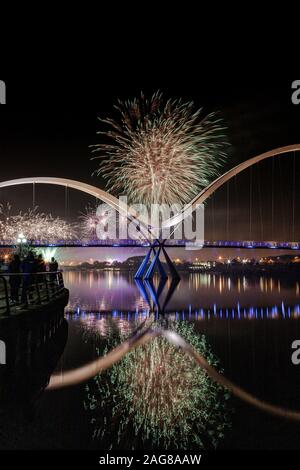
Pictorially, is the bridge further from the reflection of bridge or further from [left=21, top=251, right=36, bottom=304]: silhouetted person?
[left=21, top=251, right=36, bottom=304]: silhouetted person

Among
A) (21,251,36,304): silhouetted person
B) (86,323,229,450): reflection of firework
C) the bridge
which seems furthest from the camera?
the bridge

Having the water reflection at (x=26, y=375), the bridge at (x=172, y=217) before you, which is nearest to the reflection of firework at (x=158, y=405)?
the water reflection at (x=26, y=375)

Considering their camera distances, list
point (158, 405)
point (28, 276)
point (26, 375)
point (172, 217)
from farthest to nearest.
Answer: point (172, 217) → point (28, 276) → point (26, 375) → point (158, 405)

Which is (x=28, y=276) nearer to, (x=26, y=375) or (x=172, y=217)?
(x=26, y=375)

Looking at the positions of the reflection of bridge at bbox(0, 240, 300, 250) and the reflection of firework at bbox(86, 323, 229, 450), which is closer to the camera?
the reflection of firework at bbox(86, 323, 229, 450)

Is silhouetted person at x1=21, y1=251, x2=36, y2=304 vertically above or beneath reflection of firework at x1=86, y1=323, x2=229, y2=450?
above

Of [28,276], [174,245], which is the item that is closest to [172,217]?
[174,245]

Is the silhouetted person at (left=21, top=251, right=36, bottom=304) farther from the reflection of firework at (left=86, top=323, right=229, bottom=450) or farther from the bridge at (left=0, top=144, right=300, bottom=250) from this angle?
the bridge at (left=0, top=144, right=300, bottom=250)

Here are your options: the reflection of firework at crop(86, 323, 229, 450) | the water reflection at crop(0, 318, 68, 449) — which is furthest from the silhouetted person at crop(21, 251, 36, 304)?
the reflection of firework at crop(86, 323, 229, 450)

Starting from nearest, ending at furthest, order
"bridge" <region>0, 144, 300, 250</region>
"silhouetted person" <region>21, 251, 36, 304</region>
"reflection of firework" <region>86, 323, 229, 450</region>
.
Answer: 1. "reflection of firework" <region>86, 323, 229, 450</region>
2. "silhouetted person" <region>21, 251, 36, 304</region>
3. "bridge" <region>0, 144, 300, 250</region>

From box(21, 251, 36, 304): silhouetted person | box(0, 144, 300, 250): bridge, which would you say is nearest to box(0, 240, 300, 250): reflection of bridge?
box(0, 144, 300, 250): bridge
